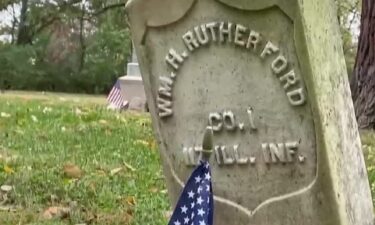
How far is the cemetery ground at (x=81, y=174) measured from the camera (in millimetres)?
4811

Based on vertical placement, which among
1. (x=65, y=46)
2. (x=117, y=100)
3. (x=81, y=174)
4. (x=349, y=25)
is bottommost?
(x=81, y=174)


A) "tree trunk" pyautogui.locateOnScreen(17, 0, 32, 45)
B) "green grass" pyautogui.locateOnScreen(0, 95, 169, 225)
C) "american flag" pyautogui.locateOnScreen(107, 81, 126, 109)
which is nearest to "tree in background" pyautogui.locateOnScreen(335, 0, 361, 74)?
"tree trunk" pyautogui.locateOnScreen(17, 0, 32, 45)

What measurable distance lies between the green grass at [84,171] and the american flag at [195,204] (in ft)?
4.20

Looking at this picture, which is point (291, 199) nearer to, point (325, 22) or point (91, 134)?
point (325, 22)

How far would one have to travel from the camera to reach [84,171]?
5777mm

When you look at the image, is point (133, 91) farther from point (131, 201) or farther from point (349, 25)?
point (349, 25)

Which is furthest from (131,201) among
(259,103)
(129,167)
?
(259,103)

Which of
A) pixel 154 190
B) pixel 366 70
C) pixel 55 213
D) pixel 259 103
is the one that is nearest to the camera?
pixel 259 103

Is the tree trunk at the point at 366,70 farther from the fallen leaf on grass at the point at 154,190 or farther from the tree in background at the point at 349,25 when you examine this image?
the tree in background at the point at 349,25

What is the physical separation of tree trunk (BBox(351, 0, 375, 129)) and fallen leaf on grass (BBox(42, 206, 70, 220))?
14.6 ft

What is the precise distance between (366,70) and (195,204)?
18.6 feet

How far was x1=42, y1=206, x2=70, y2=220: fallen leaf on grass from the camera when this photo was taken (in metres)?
4.75

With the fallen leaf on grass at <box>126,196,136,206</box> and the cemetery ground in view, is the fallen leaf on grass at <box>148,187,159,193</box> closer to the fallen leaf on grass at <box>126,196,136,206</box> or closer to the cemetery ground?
the cemetery ground

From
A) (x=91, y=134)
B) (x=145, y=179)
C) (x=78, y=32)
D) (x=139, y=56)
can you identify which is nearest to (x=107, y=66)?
(x=78, y=32)
